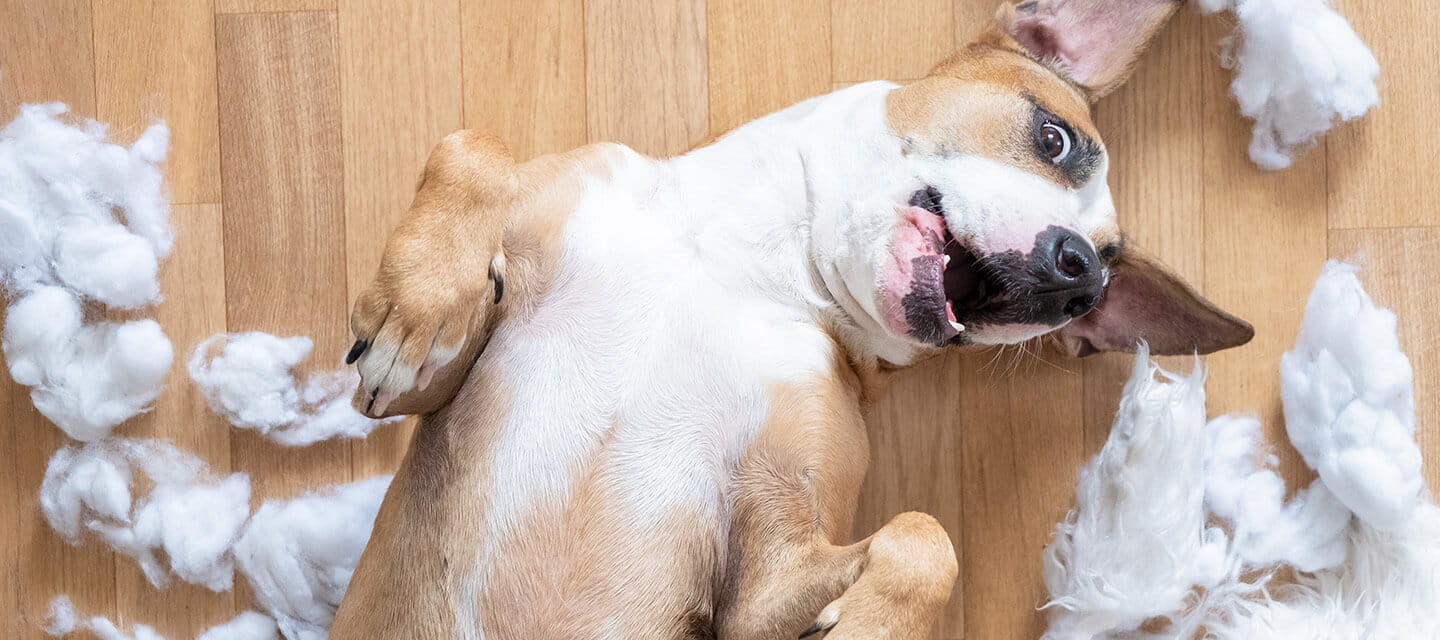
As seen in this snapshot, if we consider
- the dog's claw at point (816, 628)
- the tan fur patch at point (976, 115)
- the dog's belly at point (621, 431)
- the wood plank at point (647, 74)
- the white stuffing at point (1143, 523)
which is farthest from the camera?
the wood plank at point (647, 74)

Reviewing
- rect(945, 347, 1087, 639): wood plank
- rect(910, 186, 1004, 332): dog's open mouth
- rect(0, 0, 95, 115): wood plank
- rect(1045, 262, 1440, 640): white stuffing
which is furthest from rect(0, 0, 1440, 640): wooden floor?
rect(910, 186, 1004, 332): dog's open mouth

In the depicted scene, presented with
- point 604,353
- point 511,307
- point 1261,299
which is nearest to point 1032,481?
point 1261,299

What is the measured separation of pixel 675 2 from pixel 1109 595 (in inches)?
59.4

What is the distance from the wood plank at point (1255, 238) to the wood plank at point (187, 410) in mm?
2110

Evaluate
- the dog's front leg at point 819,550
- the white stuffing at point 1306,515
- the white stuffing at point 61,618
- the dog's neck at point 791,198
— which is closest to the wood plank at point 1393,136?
the white stuffing at point 1306,515

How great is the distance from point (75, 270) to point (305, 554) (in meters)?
0.74

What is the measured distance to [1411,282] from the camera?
7.84 feet

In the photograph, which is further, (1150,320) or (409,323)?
(1150,320)

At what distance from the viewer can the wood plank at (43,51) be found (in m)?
2.32

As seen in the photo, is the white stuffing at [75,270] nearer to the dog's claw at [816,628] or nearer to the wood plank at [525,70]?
the wood plank at [525,70]

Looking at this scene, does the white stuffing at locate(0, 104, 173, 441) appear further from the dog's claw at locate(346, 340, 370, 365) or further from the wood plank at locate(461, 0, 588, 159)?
the dog's claw at locate(346, 340, 370, 365)

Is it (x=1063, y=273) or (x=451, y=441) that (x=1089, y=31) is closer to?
(x=1063, y=273)

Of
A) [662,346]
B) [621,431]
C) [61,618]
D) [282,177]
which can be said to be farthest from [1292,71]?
[61,618]

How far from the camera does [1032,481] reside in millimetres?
2402
